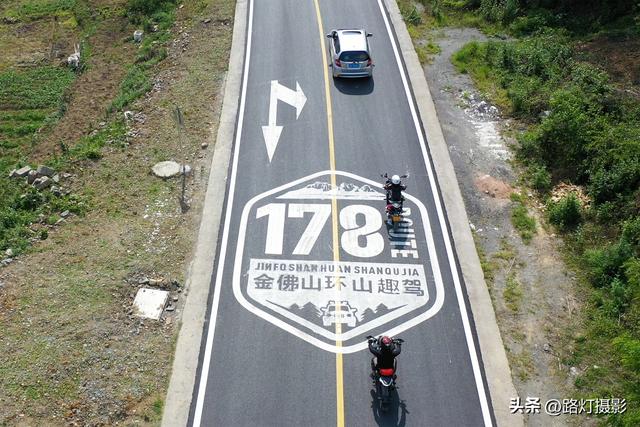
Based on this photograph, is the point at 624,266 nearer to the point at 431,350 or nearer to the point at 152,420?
the point at 431,350

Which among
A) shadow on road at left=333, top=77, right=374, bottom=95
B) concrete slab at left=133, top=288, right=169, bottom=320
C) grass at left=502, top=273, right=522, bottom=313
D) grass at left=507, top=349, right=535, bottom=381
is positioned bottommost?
concrete slab at left=133, top=288, right=169, bottom=320

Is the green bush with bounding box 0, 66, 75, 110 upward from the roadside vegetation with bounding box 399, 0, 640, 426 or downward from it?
downward

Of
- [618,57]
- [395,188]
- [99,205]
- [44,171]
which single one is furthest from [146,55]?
[618,57]

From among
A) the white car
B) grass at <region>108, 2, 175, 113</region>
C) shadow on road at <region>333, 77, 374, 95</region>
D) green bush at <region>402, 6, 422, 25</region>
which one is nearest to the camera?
shadow on road at <region>333, 77, 374, 95</region>

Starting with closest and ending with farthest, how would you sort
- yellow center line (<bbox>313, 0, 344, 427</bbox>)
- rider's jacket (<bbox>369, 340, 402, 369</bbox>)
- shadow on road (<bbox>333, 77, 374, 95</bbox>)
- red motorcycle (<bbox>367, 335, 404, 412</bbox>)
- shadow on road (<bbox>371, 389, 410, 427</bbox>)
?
rider's jacket (<bbox>369, 340, 402, 369</bbox>)
red motorcycle (<bbox>367, 335, 404, 412</bbox>)
shadow on road (<bbox>371, 389, 410, 427</bbox>)
yellow center line (<bbox>313, 0, 344, 427</bbox>)
shadow on road (<bbox>333, 77, 374, 95</bbox>)

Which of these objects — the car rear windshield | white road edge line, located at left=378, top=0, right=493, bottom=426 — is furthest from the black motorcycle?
the car rear windshield

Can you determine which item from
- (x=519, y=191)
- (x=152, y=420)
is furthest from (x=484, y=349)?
(x=152, y=420)

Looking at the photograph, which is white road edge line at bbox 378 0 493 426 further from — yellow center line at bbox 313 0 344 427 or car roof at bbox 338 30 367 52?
yellow center line at bbox 313 0 344 427

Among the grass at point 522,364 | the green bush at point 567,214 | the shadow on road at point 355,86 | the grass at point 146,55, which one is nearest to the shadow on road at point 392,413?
the grass at point 522,364
